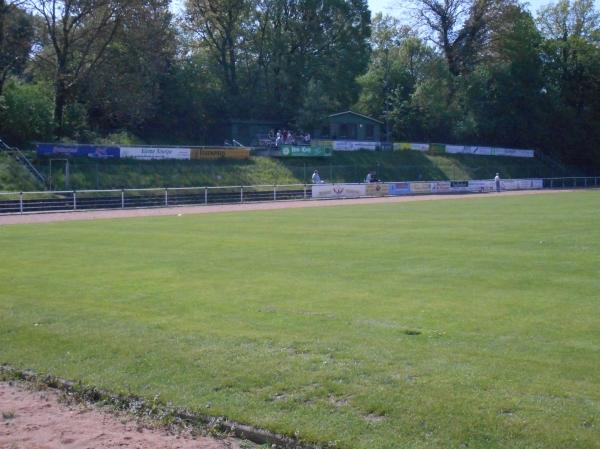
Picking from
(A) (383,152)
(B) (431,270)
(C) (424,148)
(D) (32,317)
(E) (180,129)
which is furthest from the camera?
(C) (424,148)

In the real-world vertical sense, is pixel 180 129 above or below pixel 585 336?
above

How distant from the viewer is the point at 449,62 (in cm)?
8962

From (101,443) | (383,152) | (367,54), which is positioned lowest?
(101,443)

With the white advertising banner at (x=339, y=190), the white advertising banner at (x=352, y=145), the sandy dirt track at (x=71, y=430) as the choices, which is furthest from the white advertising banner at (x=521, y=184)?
the sandy dirt track at (x=71, y=430)

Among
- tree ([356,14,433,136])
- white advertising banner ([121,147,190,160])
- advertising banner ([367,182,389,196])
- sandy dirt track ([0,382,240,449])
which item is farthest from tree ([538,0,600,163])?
sandy dirt track ([0,382,240,449])

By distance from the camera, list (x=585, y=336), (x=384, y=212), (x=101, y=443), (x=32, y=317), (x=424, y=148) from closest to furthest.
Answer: (x=101, y=443)
(x=585, y=336)
(x=32, y=317)
(x=384, y=212)
(x=424, y=148)

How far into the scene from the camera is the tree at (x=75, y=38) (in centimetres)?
5181

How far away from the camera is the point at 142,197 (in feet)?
146

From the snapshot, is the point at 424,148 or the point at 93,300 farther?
the point at 424,148

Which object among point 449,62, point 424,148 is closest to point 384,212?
point 424,148

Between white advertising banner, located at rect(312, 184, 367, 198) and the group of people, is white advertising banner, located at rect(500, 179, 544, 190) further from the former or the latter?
white advertising banner, located at rect(312, 184, 367, 198)

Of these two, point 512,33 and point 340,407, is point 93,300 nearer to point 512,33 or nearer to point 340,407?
point 340,407

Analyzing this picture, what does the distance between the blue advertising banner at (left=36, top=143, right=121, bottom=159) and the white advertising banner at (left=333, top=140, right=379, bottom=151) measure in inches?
929

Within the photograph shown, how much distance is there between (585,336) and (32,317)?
24.8 ft
